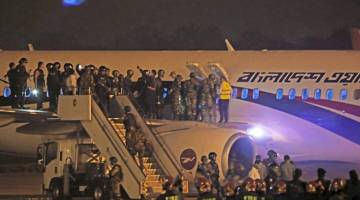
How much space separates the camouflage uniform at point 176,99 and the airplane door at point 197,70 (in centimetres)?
66

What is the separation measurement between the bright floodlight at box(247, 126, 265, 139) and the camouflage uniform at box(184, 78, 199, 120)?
1495 millimetres

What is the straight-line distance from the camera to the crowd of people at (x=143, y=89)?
19547 mm

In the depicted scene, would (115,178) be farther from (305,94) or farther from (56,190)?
(305,94)

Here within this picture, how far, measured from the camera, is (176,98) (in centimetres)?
2009

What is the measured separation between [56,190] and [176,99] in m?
4.03

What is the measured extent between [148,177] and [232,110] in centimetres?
370

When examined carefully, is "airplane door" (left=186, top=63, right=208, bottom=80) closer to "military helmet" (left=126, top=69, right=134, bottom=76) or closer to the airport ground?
"military helmet" (left=126, top=69, right=134, bottom=76)

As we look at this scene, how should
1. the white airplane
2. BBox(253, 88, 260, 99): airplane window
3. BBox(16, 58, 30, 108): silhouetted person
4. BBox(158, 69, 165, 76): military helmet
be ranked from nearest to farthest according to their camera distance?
1. the white airplane
2. BBox(253, 88, 260, 99): airplane window
3. BBox(158, 69, 165, 76): military helmet
4. BBox(16, 58, 30, 108): silhouetted person

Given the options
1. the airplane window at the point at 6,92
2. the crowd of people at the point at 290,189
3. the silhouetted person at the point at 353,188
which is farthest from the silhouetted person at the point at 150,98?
the silhouetted person at the point at 353,188

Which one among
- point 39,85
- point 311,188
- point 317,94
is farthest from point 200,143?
point 311,188

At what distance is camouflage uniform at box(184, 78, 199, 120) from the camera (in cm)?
1978

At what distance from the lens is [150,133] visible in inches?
728

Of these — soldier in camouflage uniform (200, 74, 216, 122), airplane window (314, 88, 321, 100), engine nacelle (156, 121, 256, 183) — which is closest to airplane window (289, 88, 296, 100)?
airplane window (314, 88, 321, 100)
